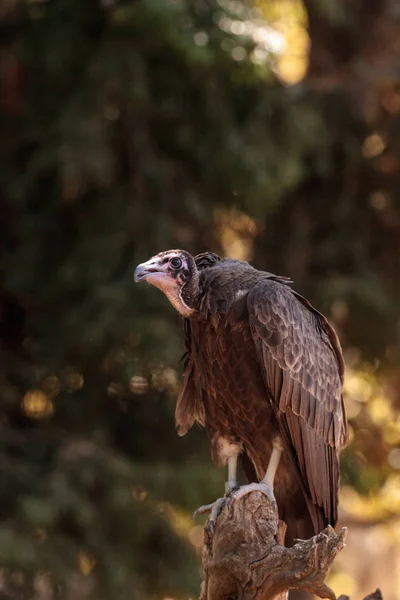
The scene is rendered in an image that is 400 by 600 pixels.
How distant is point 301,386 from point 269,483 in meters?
0.48

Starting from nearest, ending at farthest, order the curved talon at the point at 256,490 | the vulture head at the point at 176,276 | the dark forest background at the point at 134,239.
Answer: the curved talon at the point at 256,490 < the vulture head at the point at 176,276 < the dark forest background at the point at 134,239

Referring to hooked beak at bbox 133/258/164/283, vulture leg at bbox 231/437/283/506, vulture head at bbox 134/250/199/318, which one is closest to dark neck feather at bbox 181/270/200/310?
vulture head at bbox 134/250/199/318

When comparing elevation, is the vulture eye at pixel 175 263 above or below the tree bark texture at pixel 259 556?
above

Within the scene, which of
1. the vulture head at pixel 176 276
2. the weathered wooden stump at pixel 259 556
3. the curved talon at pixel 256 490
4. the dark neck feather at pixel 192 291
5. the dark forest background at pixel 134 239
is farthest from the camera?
the dark forest background at pixel 134 239

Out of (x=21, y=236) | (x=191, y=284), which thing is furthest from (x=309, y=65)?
(x=191, y=284)

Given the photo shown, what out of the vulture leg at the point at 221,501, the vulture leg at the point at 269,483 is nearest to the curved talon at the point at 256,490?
the vulture leg at the point at 269,483

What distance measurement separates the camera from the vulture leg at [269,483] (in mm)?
5077

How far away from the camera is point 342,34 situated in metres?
11.3

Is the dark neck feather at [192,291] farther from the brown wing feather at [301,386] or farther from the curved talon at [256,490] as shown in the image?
the curved talon at [256,490]

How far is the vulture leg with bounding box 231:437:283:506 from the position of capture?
16.7ft

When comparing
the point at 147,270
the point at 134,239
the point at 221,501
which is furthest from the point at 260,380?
the point at 134,239

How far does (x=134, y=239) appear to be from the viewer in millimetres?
8773

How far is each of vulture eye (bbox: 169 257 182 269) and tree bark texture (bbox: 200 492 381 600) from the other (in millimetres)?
1056

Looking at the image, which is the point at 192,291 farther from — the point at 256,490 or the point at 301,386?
the point at 256,490
